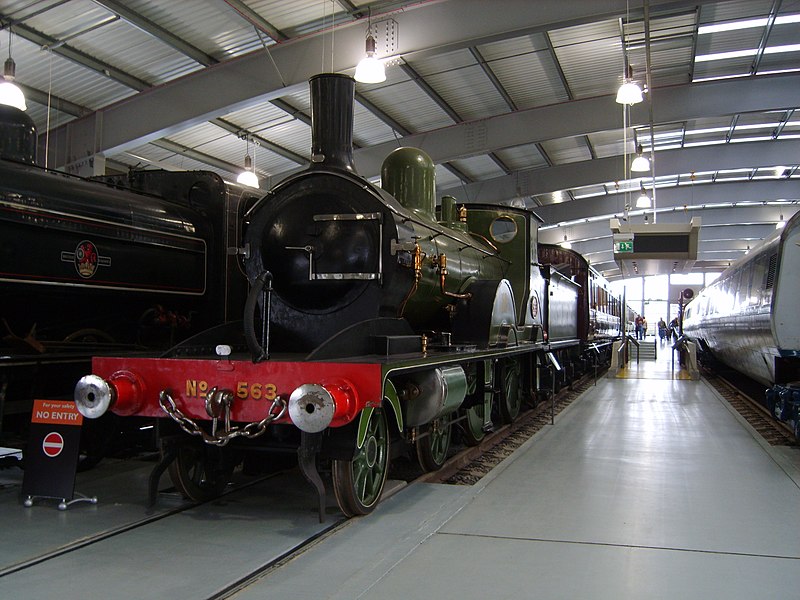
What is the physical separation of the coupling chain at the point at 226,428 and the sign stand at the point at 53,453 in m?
0.78

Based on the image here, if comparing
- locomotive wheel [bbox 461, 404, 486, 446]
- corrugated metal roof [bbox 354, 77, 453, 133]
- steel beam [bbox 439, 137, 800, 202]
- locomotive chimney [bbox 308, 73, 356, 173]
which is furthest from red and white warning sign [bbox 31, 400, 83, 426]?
steel beam [bbox 439, 137, 800, 202]

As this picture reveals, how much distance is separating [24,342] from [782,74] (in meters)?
14.4

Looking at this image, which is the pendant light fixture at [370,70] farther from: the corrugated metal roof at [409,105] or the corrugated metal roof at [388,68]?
the corrugated metal roof at [409,105]

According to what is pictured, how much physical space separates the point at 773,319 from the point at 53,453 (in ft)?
22.6

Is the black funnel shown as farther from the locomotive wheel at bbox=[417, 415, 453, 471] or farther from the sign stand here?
the locomotive wheel at bbox=[417, 415, 453, 471]

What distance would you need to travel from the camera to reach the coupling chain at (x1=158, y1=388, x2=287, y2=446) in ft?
12.8

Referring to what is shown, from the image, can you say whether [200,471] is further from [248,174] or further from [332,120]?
[248,174]

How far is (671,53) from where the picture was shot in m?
12.9

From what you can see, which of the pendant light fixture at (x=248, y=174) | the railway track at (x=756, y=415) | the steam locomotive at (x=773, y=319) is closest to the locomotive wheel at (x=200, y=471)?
the steam locomotive at (x=773, y=319)

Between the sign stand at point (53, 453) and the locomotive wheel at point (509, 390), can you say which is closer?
the sign stand at point (53, 453)

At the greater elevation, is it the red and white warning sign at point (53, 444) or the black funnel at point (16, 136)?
the black funnel at point (16, 136)

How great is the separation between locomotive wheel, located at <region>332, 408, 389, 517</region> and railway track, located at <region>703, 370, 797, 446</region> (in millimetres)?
4823

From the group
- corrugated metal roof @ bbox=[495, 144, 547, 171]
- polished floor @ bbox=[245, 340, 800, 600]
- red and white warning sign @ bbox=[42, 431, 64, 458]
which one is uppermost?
corrugated metal roof @ bbox=[495, 144, 547, 171]

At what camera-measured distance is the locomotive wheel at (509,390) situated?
7.57m
